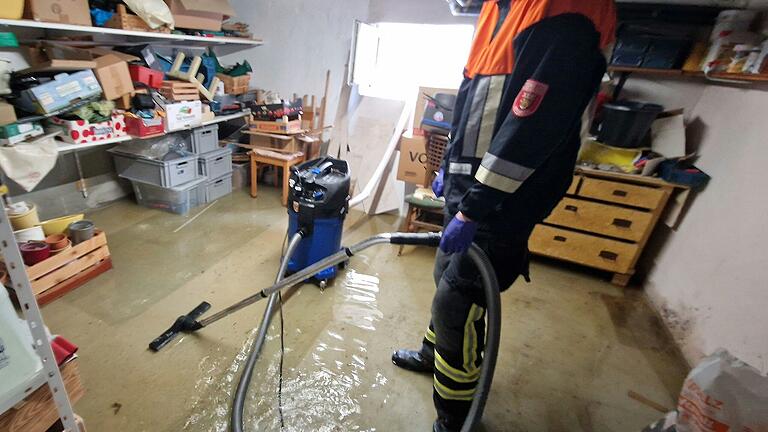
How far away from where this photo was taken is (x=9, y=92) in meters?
1.77

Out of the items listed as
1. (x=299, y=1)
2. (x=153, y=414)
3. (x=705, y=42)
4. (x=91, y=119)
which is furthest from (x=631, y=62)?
(x=91, y=119)

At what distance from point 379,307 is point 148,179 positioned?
2077 mm

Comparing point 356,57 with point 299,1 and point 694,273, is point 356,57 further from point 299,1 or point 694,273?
point 694,273

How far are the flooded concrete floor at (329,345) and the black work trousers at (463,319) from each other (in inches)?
9.0

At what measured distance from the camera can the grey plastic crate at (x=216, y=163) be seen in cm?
295

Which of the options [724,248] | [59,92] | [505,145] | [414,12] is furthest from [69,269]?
[724,248]

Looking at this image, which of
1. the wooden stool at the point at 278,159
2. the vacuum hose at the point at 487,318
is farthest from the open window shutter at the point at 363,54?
the vacuum hose at the point at 487,318

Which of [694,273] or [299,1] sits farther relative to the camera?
[299,1]

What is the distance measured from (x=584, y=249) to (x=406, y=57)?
7.01 feet

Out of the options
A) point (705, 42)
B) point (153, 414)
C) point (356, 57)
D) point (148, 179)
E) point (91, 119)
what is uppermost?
point (705, 42)

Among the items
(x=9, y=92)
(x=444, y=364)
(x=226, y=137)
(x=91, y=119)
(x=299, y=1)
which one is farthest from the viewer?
(x=226, y=137)

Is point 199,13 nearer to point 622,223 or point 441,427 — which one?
point 441,427

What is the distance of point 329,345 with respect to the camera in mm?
1734

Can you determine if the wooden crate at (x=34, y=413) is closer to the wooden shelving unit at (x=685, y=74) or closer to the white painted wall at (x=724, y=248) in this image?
the white painted wall at (x=724, y=248)
